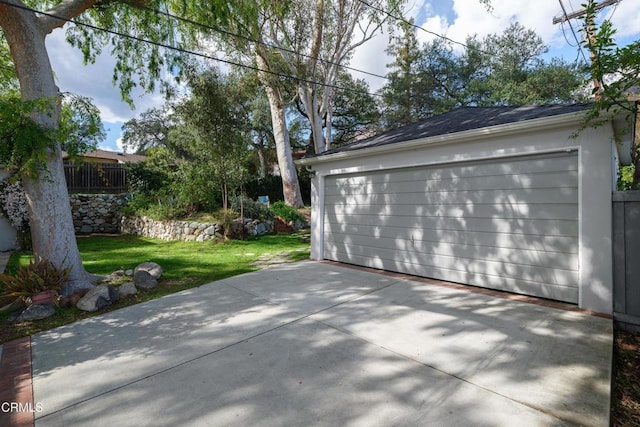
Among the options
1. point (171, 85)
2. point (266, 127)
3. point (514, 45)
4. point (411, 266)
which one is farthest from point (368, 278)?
point (514, 45)

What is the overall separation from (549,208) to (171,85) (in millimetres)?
8705

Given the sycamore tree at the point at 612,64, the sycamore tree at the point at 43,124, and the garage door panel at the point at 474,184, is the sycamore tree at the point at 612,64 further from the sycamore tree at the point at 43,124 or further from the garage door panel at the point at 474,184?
the sycamore tree at the point at 43,124

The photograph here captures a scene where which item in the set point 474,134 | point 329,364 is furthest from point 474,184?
point 329,364

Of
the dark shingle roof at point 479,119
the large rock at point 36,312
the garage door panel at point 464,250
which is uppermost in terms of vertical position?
the dark shingle roof at point 479,119

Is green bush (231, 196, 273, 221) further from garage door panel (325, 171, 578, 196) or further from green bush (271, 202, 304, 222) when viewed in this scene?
garage door panel (325, 171, 578, 196)

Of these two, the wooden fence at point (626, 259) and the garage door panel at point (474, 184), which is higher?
the garage door panel at point (474, 184)

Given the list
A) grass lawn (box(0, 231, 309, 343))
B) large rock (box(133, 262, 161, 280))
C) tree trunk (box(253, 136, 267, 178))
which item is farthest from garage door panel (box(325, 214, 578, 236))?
tree trunk (box(253, 136, 267, 178))

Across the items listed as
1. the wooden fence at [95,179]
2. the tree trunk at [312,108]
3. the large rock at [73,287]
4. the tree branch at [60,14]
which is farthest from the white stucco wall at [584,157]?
the wooden fence at [95,179]

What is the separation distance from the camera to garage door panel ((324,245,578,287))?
3858 millimetres

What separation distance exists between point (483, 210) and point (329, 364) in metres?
3.26

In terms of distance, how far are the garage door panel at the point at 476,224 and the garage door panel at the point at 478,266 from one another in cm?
45

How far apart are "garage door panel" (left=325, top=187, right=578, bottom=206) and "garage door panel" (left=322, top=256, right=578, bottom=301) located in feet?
3.52

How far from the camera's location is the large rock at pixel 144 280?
493 cm

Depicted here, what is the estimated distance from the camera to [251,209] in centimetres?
1118
